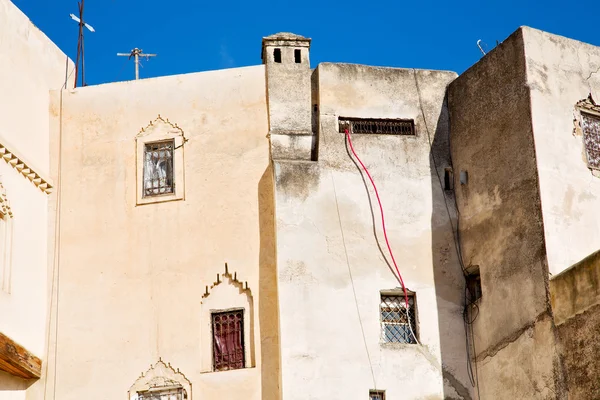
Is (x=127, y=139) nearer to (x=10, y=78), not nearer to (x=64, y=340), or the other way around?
(x=10, y=78)

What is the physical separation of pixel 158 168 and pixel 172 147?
41cm

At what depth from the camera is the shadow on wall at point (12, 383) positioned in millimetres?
17953

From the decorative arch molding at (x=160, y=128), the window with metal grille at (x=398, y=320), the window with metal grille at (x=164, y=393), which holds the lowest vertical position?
the window with metal grille at (x=164, y=393)

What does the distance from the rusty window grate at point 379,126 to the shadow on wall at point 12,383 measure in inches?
243

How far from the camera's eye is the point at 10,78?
1898cm

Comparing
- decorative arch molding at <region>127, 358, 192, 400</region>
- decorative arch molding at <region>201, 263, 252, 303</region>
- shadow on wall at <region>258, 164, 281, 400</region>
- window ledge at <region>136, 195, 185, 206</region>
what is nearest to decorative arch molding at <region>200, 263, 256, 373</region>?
decorative arch molding at <region>201, 263, 252, 303</region>

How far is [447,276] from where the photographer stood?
18.8m

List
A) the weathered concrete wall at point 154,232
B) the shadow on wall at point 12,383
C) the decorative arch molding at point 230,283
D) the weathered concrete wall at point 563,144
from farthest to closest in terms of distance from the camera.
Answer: the decorative arch molding at point 230,283, the weathered concrete wall at point 154,232, the shadow on wall at point 12,383, the weathered concrete wall at point 563,144

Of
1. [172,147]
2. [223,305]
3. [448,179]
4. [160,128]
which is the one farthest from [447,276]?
[160,128]

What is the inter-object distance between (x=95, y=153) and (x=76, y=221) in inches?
46.5

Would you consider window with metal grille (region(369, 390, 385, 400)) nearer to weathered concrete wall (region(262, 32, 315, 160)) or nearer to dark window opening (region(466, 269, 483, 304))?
dark window opening (region(466, 269, 483, 304))

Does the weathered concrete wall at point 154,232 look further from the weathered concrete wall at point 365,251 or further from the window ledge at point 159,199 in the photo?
the weathered concrete wall at point 365,251

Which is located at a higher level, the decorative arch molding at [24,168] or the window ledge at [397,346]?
the decorative arch molding at [24,168]

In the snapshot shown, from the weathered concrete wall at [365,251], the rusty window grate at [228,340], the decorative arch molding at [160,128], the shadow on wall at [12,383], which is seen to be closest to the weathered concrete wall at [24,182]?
the shadow on wall at [12,383]
